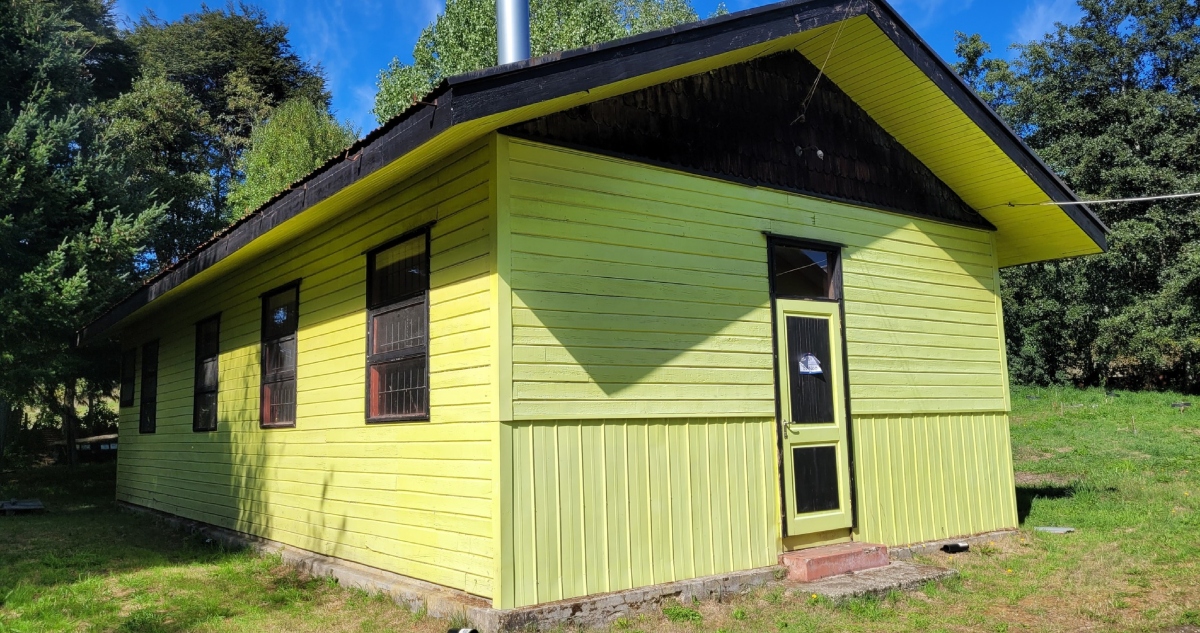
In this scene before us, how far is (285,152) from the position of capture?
2633 cm

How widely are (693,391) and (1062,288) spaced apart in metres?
23.9

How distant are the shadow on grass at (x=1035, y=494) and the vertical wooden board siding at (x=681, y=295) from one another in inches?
105

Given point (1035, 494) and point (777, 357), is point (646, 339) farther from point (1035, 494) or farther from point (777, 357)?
point (1035, 494)

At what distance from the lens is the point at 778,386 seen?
7066 millimetres

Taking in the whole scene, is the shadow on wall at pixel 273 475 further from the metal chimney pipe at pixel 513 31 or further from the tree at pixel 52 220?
the tree at pixel 52 220

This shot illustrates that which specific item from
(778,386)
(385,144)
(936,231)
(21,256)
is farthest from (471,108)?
(21,256)

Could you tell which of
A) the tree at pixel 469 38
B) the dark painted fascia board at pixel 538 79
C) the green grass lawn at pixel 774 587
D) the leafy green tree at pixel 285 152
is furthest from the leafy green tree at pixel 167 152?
the dark painted fascia board at pixel 538 79

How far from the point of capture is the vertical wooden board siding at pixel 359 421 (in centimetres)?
573

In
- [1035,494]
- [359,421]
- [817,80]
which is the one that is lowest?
[1035,494]

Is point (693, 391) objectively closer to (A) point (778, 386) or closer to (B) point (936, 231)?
(A) point (778, 386)

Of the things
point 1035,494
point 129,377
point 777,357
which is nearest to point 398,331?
point 777,357

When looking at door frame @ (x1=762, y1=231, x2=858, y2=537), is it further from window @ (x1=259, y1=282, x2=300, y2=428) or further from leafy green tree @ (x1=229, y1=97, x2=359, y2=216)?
leafy green tree @ (x1=229, y1=97, x2=359, y2=216)

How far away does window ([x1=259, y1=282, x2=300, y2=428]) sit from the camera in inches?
336

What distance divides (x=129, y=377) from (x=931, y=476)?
12466mm
